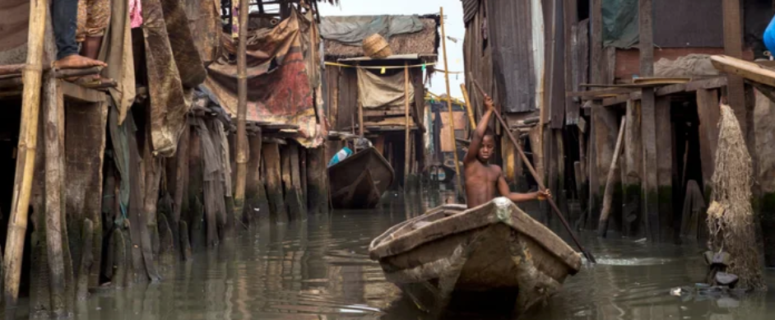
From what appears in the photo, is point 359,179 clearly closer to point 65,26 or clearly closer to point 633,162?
point 633,162

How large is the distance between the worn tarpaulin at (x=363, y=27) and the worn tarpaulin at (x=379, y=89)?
1.39 m

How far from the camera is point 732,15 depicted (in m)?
7.77

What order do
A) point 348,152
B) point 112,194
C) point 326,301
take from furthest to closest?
point 348,152 → point 112,194 → point 326,301

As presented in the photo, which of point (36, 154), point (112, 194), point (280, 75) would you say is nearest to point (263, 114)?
point (280, 75)

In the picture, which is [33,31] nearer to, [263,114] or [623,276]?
[623,276]

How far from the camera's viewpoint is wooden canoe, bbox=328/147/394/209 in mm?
21281

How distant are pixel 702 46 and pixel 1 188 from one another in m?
8.89

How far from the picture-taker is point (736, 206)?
7.08m

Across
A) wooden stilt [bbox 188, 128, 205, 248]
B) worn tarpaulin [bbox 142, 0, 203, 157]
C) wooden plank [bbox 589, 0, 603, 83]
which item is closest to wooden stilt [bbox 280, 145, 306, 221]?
wooden stilt [bbox 188, 128, 205, 248]

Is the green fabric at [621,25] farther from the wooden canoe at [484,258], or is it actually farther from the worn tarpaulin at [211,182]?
the wooden canoe at [484,258]

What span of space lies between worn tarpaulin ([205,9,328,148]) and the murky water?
5.91m

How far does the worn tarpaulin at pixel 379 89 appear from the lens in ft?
97.5

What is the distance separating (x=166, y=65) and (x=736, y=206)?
540 cm

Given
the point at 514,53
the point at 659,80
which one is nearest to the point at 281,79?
the point at 514,53
